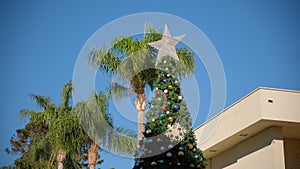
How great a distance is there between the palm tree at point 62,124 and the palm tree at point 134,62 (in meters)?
3.45

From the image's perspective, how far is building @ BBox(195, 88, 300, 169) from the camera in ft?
44.8

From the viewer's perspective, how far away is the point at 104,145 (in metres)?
18.0

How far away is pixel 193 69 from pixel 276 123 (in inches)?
126

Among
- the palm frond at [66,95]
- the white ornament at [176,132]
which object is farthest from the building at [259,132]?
the palm frond at [66,95]

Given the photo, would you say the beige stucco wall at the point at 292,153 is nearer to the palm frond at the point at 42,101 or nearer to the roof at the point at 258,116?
the roof at the point at 258,116

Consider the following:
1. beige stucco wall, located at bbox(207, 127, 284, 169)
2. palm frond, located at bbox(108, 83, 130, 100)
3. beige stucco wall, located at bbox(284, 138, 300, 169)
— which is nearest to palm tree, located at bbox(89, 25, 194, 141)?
palm frond, located at bbox(108, 83, 130, 100)

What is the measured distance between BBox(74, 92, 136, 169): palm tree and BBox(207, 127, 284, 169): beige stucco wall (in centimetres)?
366

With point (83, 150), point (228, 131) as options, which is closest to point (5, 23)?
point (83, 150)

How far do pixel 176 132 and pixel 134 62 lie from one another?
506 centimetres

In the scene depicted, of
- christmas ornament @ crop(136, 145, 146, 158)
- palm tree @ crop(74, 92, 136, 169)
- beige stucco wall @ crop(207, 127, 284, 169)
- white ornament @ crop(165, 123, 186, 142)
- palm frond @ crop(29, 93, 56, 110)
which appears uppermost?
palm frond @ crop(29, 93, 56, 110)

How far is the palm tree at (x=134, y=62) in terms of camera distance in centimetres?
1477

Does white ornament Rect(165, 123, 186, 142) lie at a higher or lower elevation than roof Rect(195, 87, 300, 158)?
lower

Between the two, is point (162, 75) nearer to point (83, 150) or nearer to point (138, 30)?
point (138, 30)

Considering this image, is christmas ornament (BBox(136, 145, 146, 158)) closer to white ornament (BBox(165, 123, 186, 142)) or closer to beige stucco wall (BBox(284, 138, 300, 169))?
white ornament (BBox(165, 123, 186, 142))
